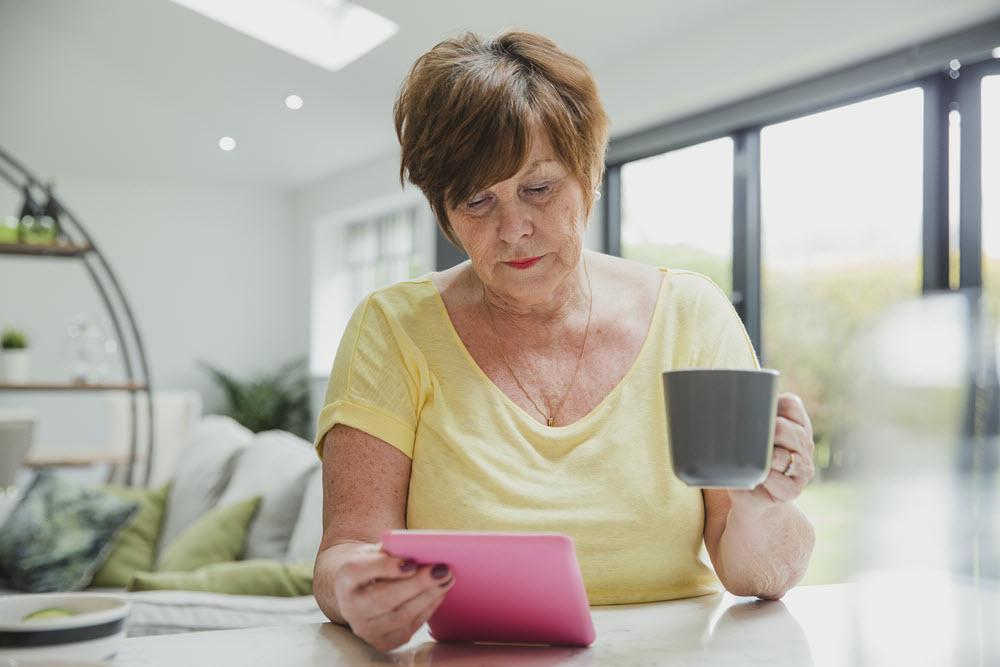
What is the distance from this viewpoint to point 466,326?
117cm

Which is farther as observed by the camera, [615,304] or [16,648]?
[615,304]

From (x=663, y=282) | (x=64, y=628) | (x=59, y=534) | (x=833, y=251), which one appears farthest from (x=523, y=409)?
(x=833, y=251)

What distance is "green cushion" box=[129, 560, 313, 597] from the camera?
1949 millimetres

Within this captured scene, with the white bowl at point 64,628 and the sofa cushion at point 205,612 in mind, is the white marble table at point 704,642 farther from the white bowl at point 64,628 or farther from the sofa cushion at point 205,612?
the sofa cushion at point 205,612

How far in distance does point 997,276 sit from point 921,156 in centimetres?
48

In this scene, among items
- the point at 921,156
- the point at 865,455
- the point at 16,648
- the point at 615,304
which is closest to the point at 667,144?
the point at 921,156

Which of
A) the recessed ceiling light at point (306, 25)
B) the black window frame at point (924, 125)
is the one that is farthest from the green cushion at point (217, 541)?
the recessed ceiling light at point (306, 25)

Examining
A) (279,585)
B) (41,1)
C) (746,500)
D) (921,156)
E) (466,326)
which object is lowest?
(279,585)

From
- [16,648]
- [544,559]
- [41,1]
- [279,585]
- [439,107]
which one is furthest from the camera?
[41,1]

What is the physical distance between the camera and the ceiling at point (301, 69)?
3523 mm

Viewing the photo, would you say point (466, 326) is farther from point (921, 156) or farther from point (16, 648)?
point (921, 156)

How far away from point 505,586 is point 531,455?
1.05 ft

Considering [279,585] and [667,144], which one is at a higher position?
[667,144]

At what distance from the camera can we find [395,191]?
21.4 feet
